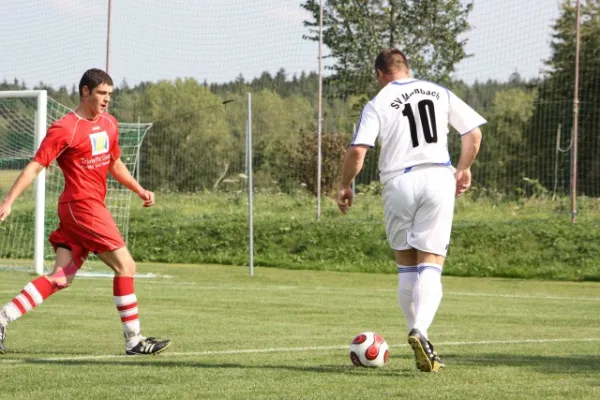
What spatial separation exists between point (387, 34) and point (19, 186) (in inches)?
854

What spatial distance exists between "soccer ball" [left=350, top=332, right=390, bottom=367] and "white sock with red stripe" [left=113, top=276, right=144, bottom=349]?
5.59 ft

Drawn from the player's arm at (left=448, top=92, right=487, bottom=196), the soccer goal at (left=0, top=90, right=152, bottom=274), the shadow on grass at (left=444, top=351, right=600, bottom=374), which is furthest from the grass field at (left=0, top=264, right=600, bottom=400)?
the soccer goal at (left=0, top=90, right=152, bottom=274)

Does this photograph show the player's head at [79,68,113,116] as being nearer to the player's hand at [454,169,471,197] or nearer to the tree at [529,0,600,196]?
the player's hand at [454,169,471,197]

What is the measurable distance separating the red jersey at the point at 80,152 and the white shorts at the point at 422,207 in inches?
85.8

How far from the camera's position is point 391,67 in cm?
761

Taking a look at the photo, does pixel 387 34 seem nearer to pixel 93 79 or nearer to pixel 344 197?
pixel 93 79

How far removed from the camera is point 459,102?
769 centimetres

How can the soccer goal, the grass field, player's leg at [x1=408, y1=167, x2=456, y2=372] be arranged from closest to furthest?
the grass field → player's leg at [x1=408, y1=167, x2=456, y2=372] → the soccer goal

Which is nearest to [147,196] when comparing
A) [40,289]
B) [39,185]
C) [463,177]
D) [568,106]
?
[40,289]

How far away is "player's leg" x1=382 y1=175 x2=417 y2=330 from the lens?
7430mm

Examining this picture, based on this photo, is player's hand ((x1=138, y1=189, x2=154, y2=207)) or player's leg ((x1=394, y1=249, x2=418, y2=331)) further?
player's hand ((x1=138, y1=189, x2=154, y2=207))

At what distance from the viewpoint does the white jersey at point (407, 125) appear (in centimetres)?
743

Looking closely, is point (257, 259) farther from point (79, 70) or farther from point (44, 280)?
point (44, 280)

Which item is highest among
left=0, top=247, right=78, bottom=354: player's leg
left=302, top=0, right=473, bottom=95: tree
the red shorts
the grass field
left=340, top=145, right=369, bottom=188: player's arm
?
left=302, top=0, right=473, bottom=95: tree
